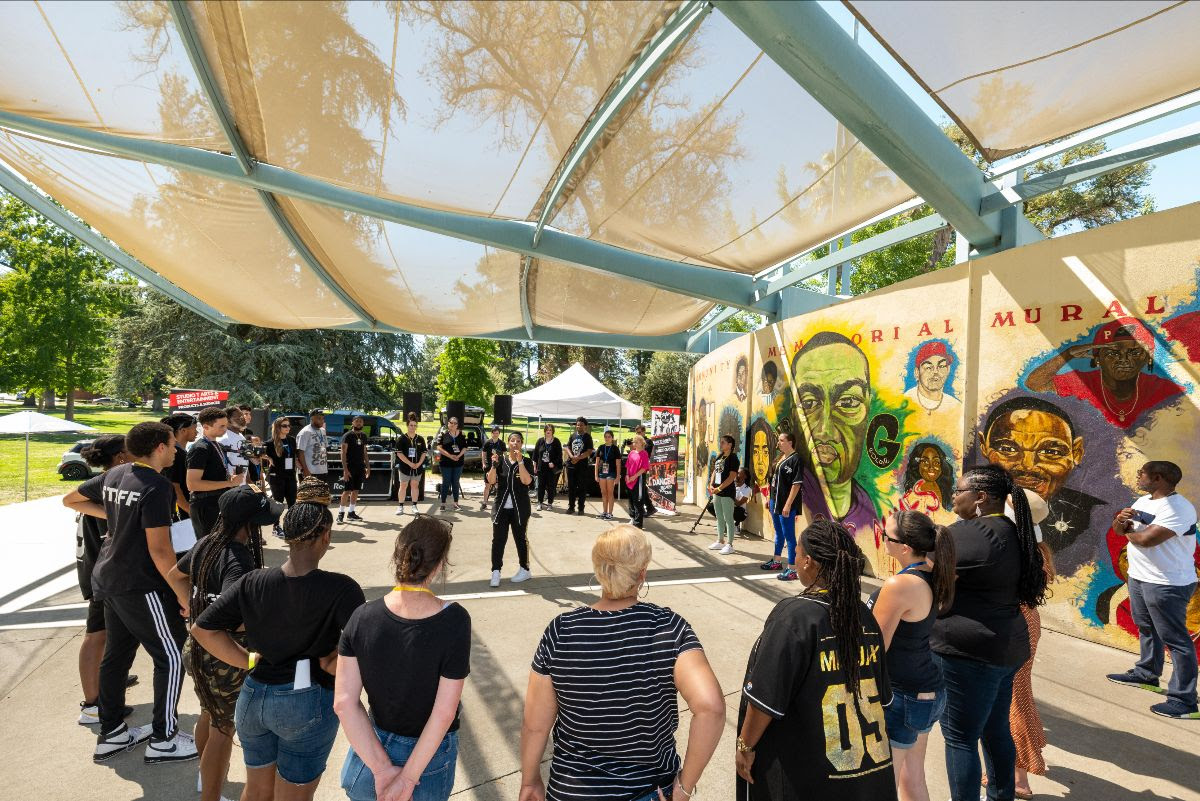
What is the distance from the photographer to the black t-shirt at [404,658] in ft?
6.05

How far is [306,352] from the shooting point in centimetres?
2427

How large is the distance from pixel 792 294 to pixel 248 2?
7955mm

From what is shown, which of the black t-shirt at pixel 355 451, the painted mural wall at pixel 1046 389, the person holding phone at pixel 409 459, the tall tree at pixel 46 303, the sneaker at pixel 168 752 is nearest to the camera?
the sneaker at pixel 168 752

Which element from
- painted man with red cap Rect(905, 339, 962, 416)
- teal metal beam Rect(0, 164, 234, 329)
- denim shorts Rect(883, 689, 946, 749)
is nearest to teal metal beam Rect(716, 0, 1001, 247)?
painted man with red cap Rect(905, 339, 962, 416)

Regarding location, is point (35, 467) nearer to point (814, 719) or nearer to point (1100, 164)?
point (814, 719)

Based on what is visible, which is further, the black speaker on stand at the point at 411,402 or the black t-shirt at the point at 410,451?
the black speaker on stand at the point at 411,402

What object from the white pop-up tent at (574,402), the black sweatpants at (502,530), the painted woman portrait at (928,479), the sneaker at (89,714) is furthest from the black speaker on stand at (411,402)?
the painted woman portrait at (928,479)

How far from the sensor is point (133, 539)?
3.18m

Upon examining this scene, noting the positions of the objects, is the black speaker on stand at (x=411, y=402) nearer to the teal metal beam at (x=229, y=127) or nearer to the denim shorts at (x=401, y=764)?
the teal metal beam at (x=229, y=127)

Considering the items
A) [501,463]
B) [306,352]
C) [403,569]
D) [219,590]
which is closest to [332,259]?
[501,463]

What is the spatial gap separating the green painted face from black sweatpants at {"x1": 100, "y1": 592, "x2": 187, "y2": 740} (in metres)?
7.33

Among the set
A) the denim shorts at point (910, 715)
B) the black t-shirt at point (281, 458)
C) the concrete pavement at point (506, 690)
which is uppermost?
the black t-shirt at point (281, 458)

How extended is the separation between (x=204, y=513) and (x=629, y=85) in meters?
4.67

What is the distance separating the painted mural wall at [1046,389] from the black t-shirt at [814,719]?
16.0 ft
